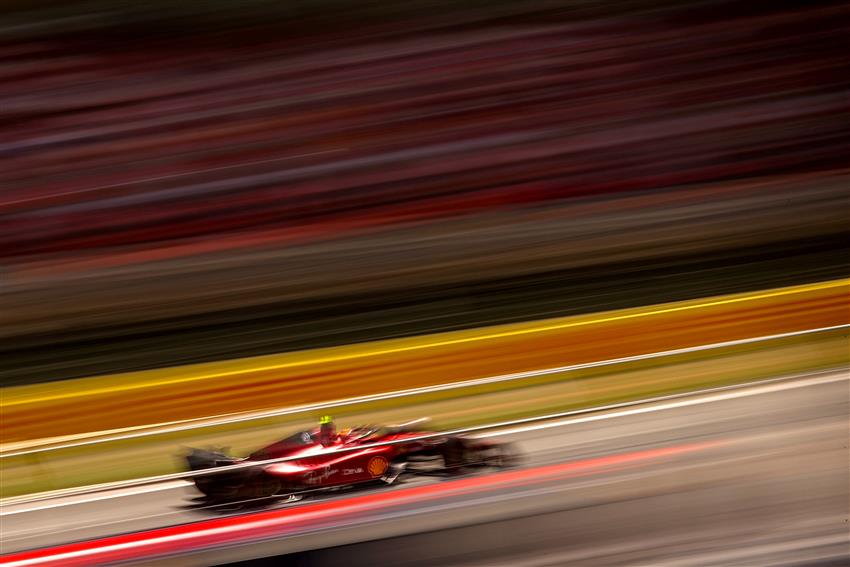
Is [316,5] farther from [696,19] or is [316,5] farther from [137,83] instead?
[696,19]

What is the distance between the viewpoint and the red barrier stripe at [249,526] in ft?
13.6

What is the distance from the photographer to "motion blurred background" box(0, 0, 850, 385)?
8.10m

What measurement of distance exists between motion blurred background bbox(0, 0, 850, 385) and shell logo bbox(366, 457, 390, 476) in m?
3.67

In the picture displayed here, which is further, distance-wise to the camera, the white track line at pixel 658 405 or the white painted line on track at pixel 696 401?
the white painted line on track at pixel 696 401

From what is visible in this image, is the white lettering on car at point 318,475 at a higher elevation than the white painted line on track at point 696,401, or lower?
lower

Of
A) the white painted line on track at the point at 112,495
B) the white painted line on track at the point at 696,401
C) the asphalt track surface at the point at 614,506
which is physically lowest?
the asphalt track surface at the point at 614,506

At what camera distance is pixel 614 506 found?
399 cm

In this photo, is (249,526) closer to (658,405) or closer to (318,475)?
(318,475)

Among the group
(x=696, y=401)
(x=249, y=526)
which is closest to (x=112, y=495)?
(x=249, y=526)

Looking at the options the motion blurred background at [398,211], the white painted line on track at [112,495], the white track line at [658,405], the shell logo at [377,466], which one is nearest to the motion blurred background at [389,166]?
the motion blurred background at [398,211]

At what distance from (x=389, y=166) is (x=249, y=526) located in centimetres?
536

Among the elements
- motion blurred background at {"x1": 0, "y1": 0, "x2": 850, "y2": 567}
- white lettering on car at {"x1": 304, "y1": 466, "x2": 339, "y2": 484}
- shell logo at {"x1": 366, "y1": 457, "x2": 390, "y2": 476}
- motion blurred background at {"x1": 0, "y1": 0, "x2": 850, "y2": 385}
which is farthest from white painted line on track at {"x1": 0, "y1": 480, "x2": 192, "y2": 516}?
motion blurred background at {"x1": 0, "y1": 0, "x2": 850, "y2": 385}

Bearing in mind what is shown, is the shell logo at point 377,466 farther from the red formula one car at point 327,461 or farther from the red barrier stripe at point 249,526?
the red barrier stripe at point 249,526

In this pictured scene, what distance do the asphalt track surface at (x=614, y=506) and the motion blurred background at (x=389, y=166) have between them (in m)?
3.12
